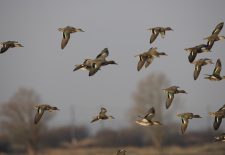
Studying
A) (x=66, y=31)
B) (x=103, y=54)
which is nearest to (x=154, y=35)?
(x=103, y=54)

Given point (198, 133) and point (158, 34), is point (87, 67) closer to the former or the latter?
point (158, 34)

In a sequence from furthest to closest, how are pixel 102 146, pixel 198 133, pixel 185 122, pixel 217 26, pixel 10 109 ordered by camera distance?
1. pixel 198 133
2. pixel 102 146
3. pixel 10 109
4. pixel 217 26
5. pixel 185 122

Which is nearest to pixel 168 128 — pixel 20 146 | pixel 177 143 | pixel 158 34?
pixel 177 143

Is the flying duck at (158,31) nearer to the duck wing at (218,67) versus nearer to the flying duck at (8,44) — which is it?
the duck wing at (218,67)

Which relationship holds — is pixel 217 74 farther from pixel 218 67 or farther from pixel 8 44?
pixel 8 44

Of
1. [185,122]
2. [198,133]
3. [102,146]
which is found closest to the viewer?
[185,122]

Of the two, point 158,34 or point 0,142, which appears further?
point 0,142

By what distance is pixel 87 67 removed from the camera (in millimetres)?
21562

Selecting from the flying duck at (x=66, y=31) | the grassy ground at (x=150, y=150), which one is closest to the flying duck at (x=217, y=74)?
the flying duck at (x=66, y=31)

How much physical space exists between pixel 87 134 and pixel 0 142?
56.0ft

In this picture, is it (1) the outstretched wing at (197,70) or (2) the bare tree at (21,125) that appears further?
(2) the bare tree at (21,125)

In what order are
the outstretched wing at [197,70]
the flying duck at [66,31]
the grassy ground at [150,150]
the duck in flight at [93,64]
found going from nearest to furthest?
the duck in flight at [93,64] → the outstretched wing at [197,70] → the flying duck at [66,31] → the grassy ground at [150,150]

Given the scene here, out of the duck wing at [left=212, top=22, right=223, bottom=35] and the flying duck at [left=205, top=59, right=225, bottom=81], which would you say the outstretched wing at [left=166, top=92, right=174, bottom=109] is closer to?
the flying duck at [left=205, top=59, right=225, bottom=81]

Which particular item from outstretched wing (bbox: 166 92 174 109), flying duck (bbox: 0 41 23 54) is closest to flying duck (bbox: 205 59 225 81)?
outstretched wing (bbox: 166 92 174 109)
